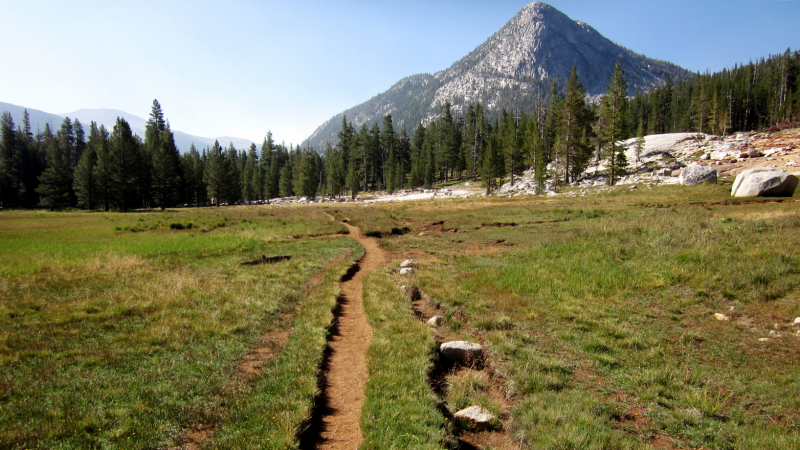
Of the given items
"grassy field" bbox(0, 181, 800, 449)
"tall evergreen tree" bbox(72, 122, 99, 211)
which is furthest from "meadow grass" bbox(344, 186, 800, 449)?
"tall evergreen tree" bbox(72, 122, 99, 211)

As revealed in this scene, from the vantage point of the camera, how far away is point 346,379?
7496 millimetres

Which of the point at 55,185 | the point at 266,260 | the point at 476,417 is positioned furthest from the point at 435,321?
the point at 55,185

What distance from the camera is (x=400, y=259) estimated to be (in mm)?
20609

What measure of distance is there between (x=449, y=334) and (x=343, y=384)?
3925 mm

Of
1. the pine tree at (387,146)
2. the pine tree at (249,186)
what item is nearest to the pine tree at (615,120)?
the pine tree at (387,146)

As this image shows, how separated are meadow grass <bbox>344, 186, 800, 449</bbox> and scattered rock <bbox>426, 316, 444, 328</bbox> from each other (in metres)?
0.39

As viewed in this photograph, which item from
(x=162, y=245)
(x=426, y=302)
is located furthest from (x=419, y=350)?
(x=162, y=245)

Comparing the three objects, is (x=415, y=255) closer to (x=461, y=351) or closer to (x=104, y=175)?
(x=461, y=351)

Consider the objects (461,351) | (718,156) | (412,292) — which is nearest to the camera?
(461,351)

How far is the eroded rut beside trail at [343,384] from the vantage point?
557 cm

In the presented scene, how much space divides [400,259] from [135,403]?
1562cm

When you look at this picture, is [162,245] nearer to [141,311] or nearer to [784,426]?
[141,311]

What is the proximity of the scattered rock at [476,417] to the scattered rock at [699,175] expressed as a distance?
2014 inches

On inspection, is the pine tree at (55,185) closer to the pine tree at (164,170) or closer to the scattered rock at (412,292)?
the pine tree at (164,170)
